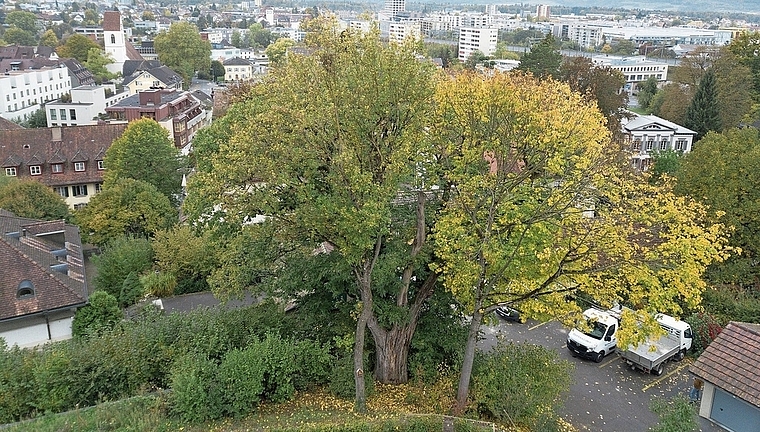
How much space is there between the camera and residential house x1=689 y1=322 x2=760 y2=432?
1684 centimetres

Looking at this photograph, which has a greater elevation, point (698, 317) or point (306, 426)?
point (306, 426)

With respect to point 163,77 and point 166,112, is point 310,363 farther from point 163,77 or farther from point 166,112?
point 163,77

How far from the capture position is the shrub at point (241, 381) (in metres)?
15.0

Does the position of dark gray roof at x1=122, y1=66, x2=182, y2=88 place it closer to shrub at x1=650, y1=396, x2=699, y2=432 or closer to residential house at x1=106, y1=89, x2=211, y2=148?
residential house at x1=106, y1=89, x2=211, y2=148

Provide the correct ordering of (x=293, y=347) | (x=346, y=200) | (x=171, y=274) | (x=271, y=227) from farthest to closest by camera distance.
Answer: (x=171, y=274) < (x=293, y=347) < (x=271, y=227) < (x=346, y=200)

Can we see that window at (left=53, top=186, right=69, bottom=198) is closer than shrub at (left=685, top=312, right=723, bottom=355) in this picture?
No

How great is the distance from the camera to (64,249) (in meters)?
27.4

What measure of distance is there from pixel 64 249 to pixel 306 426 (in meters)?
19.0

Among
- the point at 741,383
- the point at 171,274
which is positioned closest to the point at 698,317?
the point at 741,383

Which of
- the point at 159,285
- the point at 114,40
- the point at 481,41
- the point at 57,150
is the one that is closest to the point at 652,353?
the point at 159,285

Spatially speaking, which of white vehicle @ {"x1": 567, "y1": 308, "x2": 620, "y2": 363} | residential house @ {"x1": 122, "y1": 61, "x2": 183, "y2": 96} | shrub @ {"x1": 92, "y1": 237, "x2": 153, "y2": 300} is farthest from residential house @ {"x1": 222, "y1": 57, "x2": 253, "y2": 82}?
white vehicle @ {"x1": 567, "y1": 308, "x2": 620, "y2": 363}

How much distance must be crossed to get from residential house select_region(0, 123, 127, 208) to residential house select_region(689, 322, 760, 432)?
4134 centimetres

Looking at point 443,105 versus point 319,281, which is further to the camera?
point 319,281

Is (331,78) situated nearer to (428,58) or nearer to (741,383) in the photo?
(428,58)
